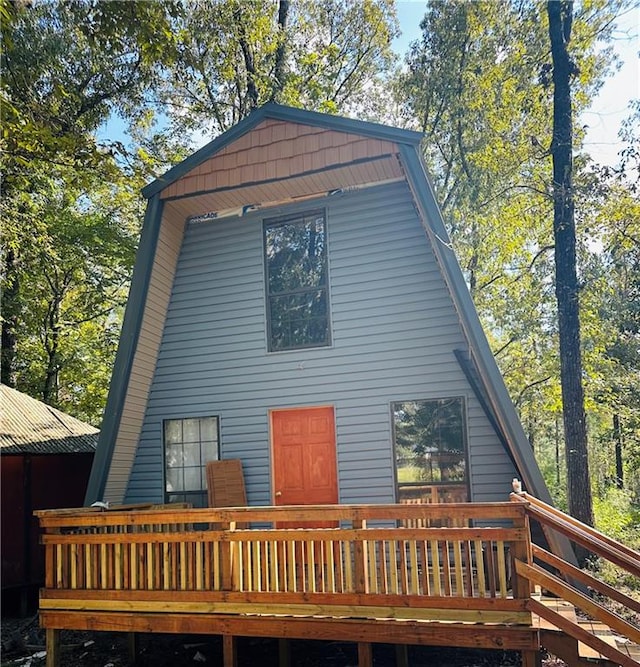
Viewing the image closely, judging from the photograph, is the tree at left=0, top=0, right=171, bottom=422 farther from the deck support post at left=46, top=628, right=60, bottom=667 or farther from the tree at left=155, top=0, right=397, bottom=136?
the deck support post at left=46, top=628, right=60, bottom=667

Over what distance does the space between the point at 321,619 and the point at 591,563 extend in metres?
5.17

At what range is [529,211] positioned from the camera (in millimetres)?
13125

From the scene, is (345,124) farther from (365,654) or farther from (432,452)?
(365,654)

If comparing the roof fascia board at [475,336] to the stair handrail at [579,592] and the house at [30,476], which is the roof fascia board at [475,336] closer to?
the stair handrail at [579,592]

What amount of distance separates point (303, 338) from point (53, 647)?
4.08 meters

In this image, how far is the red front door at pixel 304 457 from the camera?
6738 millimetres

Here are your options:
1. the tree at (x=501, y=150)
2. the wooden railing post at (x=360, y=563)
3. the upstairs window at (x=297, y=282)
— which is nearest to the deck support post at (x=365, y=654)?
the wooden railing post at (x=360, y=563)

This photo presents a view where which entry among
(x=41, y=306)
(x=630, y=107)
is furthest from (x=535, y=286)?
(x=41, y=306)

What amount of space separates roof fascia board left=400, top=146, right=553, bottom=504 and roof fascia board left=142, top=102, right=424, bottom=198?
183 millimetres

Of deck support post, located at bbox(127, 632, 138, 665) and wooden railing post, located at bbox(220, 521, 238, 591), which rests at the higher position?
wooden railing post, located at bbox(220, 521, 238, 591)

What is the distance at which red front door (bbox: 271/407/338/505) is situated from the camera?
6.74 meters

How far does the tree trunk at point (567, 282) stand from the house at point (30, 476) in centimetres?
779

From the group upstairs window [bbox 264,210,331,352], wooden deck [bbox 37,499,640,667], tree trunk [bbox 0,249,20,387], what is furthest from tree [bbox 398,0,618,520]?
tree trunk [bbox 0,249,20,387]

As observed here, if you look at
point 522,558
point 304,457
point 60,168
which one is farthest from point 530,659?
point 60,168
